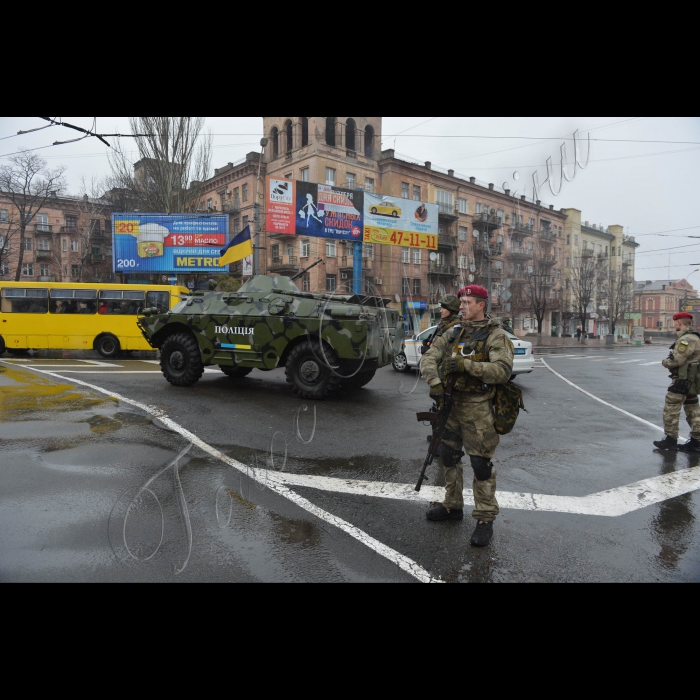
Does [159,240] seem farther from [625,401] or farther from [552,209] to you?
[552,209]

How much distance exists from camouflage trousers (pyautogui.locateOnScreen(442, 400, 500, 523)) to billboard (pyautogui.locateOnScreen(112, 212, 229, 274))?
24.1 meters

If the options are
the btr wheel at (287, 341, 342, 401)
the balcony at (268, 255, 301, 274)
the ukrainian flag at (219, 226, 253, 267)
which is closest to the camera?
the btr wheel at (287, 341, 342, 401)

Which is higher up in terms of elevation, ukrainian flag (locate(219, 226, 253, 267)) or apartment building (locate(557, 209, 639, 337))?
apartment building (locate(557, 209, 639, 337))

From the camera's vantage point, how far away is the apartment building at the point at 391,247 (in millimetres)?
31438

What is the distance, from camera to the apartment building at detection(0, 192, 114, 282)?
35.0 metres

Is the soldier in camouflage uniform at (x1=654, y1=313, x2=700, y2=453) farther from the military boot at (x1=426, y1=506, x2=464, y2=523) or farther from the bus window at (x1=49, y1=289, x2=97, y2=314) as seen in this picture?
the bus window at (x1=49, y1=289, x2=97, y2=314)

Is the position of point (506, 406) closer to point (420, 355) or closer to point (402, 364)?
point (420, 355)

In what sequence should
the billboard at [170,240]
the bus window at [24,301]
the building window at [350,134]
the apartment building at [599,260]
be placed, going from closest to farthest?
the bus window at [24,301]
the billboard at [170,240]
the building window at [350,134]
the apartment building at [599,260]

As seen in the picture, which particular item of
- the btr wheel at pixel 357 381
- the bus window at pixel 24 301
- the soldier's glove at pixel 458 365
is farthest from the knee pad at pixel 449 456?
the bus window at pixel 24 301

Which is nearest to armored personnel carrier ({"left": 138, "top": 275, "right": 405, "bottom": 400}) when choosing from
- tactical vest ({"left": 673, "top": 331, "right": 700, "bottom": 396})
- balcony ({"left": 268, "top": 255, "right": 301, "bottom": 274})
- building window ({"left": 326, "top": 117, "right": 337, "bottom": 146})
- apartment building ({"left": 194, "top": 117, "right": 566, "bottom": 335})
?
tactical vest ({"left": 673, "top": 331, "right": 700, "bottom": 396})

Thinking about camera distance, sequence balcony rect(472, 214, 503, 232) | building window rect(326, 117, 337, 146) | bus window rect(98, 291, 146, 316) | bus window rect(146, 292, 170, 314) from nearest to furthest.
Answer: bus window rect(98, 291, 146, 316), bus window rect(146, 292, 170, 314), building window rect(326, 117, 337, 146), balcony rect(472, 214, 503, 232)

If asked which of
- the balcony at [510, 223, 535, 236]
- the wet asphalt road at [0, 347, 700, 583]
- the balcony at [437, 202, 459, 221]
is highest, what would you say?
the balcony at [437, 202, 459, 221]

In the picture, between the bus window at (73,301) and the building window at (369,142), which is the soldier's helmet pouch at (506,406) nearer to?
the bus window at (73,301)
